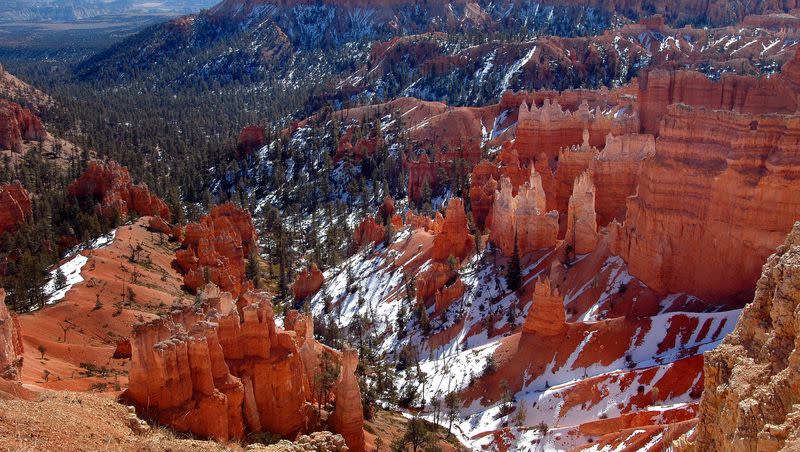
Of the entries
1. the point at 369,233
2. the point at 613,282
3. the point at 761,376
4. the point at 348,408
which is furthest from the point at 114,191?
the point at 761,376

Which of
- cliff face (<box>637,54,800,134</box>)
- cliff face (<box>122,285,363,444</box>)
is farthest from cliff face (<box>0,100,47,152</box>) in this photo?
cliff face (<box>637,54,800,134</box>)

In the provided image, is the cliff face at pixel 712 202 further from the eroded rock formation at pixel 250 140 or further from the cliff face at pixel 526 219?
the eroded rock formation at pixel 250 140

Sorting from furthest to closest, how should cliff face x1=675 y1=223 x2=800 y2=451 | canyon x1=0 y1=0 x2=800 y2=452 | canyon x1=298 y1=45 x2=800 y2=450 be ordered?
canyon x1=298 y1=45 x2=800 y2=450 → canyon x1=0 y1=0 x2=800 y2=452 → cliff face x1=675 y1=223 x2=800 y2=451

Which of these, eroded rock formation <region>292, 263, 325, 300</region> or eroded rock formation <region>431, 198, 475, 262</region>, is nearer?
eroded rock formation <region>431, 198, 475, 262</region>

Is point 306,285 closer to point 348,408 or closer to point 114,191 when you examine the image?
point 114,191

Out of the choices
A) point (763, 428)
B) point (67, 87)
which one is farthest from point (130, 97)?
point (763, 428)

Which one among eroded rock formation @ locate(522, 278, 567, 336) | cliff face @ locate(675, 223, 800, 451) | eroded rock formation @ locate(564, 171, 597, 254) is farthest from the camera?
eroded rock formation @ locate(564, 171, 597, 254)

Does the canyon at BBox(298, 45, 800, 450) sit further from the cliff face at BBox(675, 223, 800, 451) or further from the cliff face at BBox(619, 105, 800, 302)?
the cliff face at BBox(675, 223, 800, 451)

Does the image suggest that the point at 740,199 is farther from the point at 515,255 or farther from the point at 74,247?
the point at 74,247
